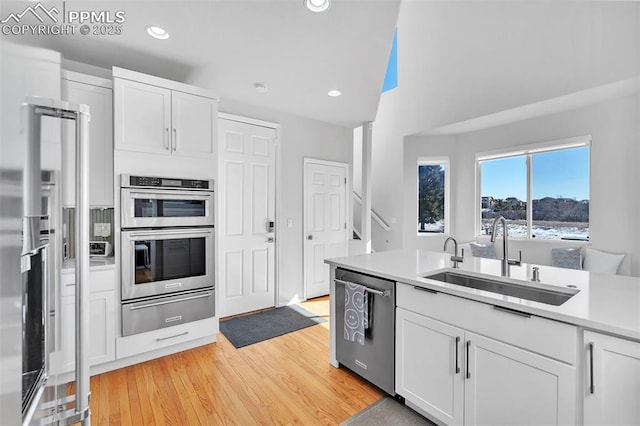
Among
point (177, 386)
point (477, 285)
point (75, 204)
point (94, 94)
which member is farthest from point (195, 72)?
point (477, 285)

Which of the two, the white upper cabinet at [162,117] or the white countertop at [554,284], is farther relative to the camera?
the white upper cabinet at [162,117]

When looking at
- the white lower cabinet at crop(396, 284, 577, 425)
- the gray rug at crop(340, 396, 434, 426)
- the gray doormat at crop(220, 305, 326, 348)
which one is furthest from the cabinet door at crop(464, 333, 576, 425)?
the gray doormat at crop(220, 305, 326, 348)

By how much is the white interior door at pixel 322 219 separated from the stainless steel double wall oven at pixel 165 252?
5.31 ft

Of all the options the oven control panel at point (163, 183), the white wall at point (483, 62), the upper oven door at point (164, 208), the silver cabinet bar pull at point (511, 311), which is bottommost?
the silver cabinet bar pull at point (511, 311)

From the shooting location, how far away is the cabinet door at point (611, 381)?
1044 mm

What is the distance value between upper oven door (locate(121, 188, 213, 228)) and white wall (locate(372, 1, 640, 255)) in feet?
13.2

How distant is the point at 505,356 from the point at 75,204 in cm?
176

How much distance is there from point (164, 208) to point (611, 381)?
288cm

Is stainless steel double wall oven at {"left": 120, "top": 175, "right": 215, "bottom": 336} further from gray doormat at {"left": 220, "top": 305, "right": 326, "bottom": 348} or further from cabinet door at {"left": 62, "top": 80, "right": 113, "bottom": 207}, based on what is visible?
gray doormat at {"left": 220, "top": 305, "right": 326, "bottom": 348}

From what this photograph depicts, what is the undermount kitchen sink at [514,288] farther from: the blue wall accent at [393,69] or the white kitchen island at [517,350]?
the blue wall accent at [393,69]

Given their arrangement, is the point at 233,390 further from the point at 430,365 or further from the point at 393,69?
the point at 393,69

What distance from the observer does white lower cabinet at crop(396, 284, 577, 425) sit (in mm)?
1220

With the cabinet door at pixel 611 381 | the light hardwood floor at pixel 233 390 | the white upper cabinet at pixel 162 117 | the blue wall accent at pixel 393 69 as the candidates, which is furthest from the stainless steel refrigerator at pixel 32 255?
the blue wall accent at pixel 393 69

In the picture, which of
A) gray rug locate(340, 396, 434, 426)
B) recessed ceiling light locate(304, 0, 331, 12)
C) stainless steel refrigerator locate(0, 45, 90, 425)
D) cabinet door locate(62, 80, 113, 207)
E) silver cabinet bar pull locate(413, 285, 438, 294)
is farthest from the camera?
cabinet door locate(62, 80, 113, 207)
